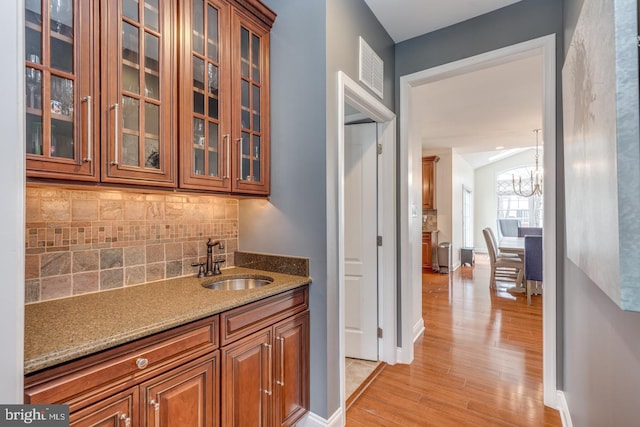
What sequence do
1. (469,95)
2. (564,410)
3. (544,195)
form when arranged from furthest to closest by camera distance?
(469,95)
(544,195)
(564,410)

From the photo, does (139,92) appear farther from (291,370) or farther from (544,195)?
(544,195)

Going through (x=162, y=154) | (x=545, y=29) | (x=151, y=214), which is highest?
(x=545, y=29)

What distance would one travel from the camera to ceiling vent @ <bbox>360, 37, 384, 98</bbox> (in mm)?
2126

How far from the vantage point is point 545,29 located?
203 cm

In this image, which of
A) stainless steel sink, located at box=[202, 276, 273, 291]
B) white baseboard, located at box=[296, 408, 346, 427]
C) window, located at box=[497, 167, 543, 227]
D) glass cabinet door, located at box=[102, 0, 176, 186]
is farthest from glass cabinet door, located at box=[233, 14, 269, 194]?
window, located at box=[497, 167, 543, 227]

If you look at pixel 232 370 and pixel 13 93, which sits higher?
pixel 13 93

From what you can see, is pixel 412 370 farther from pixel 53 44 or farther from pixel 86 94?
pixel 53 44

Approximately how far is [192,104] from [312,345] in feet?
4.98

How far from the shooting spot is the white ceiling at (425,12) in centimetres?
215

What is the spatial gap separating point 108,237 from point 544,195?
8.74ft

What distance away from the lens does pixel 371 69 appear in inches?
88.5

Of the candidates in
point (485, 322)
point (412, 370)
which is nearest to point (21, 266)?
point (412, 370)

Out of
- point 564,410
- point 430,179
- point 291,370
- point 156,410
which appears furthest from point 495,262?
point 156,410

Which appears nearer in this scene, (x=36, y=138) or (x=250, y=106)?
(x=36, y=138)
